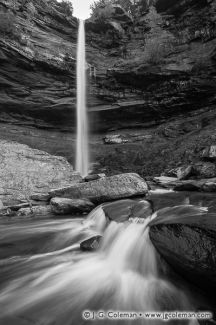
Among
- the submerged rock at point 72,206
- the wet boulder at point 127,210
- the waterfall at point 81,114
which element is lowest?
the submerged rock at point 72,206

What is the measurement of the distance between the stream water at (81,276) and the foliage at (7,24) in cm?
1467

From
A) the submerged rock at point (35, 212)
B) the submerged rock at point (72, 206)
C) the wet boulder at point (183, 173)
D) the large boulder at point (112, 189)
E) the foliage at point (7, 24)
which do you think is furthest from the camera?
the foliage at point (7, 24)

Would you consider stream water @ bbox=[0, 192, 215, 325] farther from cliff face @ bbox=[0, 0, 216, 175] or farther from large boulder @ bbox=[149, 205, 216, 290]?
cliff face @ bbox=[0, 0, 216, 175]

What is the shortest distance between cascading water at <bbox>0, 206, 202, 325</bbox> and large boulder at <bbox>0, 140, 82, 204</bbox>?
5.97 m

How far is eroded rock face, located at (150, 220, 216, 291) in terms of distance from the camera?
342cm

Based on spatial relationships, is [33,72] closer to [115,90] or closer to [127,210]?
[115,90]

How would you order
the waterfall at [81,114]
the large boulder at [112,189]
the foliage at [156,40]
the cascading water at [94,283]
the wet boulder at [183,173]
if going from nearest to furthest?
the cascading water at [94,283]
the large boulder at [112,189]
the wet boulder at [183,173]
the foliage at [156,40]
the waterfall at [81,114]

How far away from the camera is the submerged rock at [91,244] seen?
5789 mm

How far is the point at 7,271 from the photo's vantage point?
16.3 feet

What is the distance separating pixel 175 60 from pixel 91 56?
6.89 meters

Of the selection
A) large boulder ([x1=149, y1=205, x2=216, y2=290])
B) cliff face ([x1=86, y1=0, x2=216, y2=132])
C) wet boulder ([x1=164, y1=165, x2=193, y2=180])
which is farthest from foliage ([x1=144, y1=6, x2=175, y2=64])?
large boulder ([x1=149, y1=205, x2=216, y2=290])

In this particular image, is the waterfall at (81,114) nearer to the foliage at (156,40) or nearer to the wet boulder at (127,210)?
the foliage at (156,40)

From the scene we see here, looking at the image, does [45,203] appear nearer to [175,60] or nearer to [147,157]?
[147,157]

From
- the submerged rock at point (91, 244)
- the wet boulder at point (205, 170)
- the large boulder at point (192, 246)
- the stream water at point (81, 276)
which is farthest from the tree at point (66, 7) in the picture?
the large boulder at point (192, 246)
